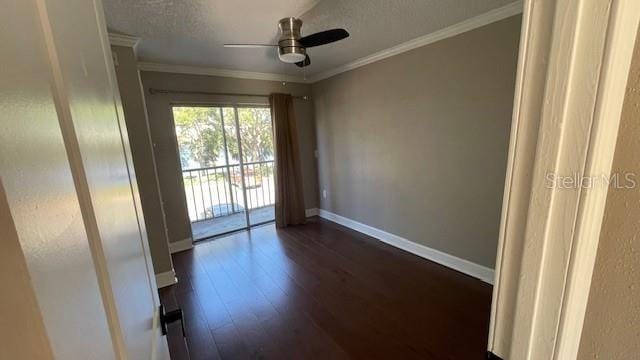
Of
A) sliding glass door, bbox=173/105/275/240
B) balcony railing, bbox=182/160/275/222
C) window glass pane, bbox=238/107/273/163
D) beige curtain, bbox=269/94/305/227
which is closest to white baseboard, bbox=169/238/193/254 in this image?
sliding glass door, bbox=173/105/275/240

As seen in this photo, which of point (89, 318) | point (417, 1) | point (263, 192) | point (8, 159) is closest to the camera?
point (8, 159)

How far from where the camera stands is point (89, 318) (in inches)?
12.8

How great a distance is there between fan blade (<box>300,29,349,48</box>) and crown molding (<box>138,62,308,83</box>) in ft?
6.23

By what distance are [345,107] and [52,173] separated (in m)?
3.60

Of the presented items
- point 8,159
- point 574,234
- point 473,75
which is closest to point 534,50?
point 574,234

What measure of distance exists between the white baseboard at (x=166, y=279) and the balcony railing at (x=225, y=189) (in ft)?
4.47

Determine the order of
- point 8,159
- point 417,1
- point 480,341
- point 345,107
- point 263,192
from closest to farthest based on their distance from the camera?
point 8,159 < point 480,341 < point 417,1 < point 345,107 < point 263,192

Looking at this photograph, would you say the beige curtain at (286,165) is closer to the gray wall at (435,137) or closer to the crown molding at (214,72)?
the crown molding at (214,72)

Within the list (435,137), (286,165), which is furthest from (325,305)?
(286,165)

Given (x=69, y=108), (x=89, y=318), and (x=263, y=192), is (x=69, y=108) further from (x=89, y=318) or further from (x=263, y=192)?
(x=263, y=192)

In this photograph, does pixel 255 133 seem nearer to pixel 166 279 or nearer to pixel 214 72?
pixel 214 72

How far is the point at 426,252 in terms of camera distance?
2.91m

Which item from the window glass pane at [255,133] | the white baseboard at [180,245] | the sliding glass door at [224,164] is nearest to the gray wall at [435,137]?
the window glass pane at [255,133]

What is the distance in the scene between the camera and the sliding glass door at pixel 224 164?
3.68m
